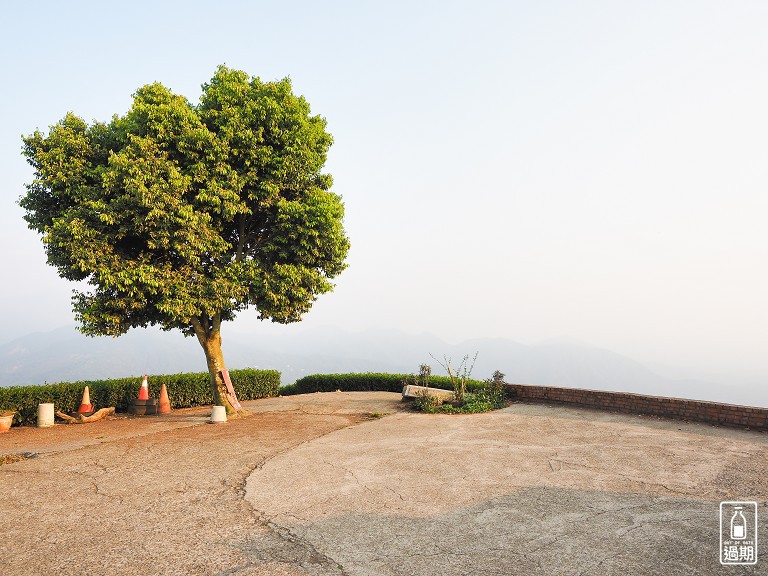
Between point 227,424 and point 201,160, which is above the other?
point 201,160

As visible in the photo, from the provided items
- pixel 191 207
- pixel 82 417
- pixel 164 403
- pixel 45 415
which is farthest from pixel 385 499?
pixel 164 403

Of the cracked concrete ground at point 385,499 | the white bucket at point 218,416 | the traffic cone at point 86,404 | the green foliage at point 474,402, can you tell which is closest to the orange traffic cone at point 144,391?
the traffic cone at point 86,404

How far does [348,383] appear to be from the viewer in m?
22.9

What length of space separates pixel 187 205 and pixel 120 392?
848 cm

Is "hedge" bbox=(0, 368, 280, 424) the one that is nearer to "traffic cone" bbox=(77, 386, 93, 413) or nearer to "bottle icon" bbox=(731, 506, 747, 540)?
"traffic cone" bbox=(77, 386, 93, 413)

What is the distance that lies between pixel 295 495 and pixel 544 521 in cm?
353

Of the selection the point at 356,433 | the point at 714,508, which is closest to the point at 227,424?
the point at 356,433

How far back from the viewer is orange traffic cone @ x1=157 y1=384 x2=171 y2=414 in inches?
685

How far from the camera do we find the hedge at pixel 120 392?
15.0 metres

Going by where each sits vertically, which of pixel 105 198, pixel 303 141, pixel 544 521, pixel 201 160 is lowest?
pixel 544 521

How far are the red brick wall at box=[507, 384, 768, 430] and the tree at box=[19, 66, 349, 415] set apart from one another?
26.8ft

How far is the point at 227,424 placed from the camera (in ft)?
45.4

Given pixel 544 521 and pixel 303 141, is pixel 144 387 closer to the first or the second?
pixel 303 141

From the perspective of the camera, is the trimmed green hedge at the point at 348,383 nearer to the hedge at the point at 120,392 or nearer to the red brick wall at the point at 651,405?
the hedge at the point at 120,392
